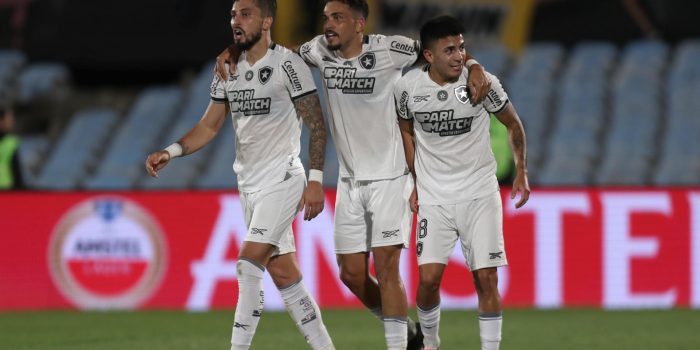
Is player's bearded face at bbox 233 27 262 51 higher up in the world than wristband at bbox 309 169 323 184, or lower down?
higher up

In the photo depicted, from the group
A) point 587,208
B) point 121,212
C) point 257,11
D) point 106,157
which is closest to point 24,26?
point 106,157

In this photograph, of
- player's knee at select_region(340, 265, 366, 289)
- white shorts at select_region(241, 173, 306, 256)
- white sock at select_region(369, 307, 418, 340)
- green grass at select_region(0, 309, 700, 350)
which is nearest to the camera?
white shorts at select_region(241, 173, 306, 256)

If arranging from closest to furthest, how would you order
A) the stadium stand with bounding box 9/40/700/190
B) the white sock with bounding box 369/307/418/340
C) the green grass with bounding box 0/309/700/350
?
the white sock with bounding box 369/307/418/340 < the green grass with bounding box 0/309/700/350 < the stadium stand with bounding box 9/40/700/190

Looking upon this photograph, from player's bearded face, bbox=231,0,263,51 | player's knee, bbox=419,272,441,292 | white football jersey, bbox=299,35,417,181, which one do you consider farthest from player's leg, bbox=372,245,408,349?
player's bearded face, bbox=231,0,263,51

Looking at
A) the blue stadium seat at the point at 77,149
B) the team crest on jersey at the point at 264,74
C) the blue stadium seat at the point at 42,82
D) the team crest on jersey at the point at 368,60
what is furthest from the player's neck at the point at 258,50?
the blue stadium seat at the point at 42,82

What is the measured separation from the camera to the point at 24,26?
19125mm

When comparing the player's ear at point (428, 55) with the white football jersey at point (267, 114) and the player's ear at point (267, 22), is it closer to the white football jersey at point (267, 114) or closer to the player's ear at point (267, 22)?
the white football jersey at point (267, 114)

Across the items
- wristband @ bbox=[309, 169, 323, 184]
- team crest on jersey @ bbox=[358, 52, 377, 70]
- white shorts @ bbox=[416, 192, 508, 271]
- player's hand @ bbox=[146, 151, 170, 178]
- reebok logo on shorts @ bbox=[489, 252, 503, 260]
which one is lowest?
reebok logo on shorts @ bbox=[489, 252, 503, 260]

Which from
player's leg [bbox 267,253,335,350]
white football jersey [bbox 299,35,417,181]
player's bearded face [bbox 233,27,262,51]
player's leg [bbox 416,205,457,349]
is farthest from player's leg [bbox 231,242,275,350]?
player's bearded face [bbox 233,27,262,51]

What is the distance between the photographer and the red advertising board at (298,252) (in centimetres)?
1227

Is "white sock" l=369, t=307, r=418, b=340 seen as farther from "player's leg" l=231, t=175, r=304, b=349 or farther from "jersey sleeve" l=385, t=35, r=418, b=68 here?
"jersey sleeve" l=385, t=35, r=418, b=68

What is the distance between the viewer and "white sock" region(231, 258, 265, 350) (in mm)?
7551

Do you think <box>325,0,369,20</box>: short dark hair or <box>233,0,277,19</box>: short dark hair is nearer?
<box>233,0,277,19</box>: short dark hair

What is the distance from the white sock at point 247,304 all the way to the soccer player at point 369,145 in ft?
2.32
